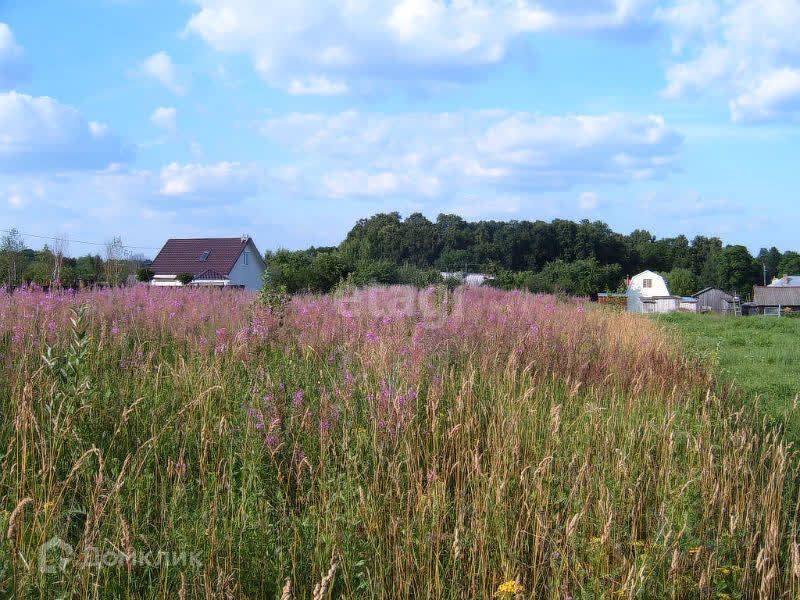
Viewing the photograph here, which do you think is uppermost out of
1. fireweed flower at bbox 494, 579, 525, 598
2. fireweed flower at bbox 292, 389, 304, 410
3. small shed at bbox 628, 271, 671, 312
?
small shed at bbox 628, 271, 671, 312

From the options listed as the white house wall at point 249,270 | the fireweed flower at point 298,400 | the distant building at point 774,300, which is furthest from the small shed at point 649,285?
the fireweed flower at point 298,400

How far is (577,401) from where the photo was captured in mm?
4648

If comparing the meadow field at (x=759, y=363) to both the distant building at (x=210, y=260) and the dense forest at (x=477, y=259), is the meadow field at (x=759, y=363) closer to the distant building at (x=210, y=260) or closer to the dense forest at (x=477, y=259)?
the dense forest at (x=477, y=259)

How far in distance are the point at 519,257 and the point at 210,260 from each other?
33044 mm

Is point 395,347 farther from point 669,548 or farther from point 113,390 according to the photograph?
point 669,548

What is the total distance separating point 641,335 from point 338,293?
15.8 ft

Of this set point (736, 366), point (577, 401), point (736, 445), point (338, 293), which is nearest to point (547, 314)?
point (736, 366)

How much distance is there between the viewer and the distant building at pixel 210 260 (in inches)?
1502

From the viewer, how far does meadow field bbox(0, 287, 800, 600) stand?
7.54 feet

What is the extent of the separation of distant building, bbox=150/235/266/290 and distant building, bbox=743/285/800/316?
53725 millimetres

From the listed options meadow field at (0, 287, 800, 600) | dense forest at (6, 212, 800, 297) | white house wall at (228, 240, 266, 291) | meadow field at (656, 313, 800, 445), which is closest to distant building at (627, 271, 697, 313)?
dense forest at (6, 212, 800, 297)

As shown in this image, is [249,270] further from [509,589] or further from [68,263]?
[509,589]

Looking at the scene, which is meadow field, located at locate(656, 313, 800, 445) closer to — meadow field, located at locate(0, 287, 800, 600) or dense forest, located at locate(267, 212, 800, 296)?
meadow field, located at locate(0, 287, 800, 600)

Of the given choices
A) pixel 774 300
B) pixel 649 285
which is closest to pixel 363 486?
pixel 649 285
